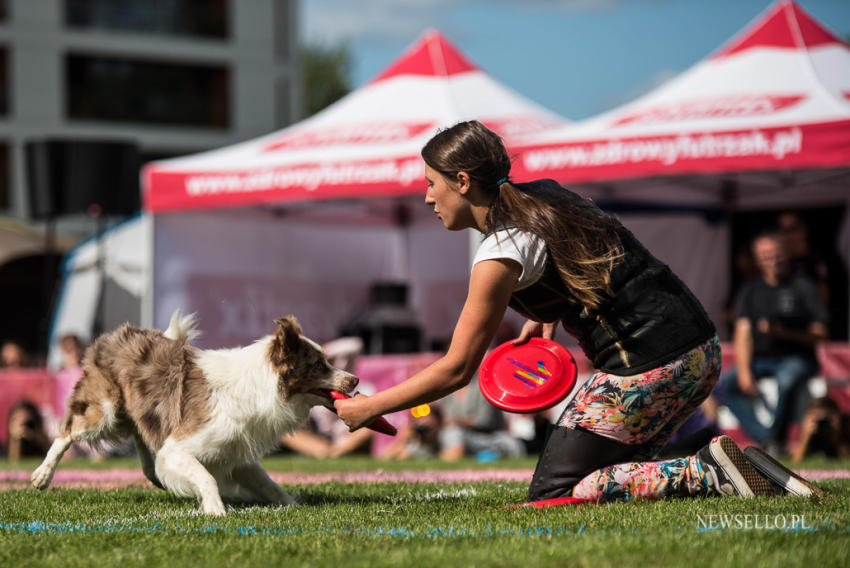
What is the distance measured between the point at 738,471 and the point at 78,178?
11.4 metres

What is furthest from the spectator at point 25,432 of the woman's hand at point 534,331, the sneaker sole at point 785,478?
the sneaker sole at point 785,478

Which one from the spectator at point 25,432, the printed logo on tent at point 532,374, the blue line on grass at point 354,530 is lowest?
the spectator at point 25,432

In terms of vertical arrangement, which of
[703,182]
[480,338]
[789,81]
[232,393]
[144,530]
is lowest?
[144,530]

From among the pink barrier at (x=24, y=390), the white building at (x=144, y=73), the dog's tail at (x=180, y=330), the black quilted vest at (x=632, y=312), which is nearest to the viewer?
the black quilted vest at (x=632, y=312)

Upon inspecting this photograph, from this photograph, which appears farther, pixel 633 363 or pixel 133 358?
pixel 133 358

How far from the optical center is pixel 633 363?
441 centimetres

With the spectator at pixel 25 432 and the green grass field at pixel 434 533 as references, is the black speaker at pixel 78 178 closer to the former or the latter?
the spectator at pixel 25 432

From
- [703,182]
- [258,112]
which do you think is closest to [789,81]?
[703,182]

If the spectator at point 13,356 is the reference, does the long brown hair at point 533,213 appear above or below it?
above

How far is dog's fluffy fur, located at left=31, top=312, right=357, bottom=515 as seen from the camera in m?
5.14

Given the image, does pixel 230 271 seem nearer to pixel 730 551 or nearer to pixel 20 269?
pixel 20 269

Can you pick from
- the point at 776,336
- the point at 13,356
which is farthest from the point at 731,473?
the point at 13,356

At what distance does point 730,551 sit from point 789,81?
8.96 m

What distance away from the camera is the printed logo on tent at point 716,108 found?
1055cm
